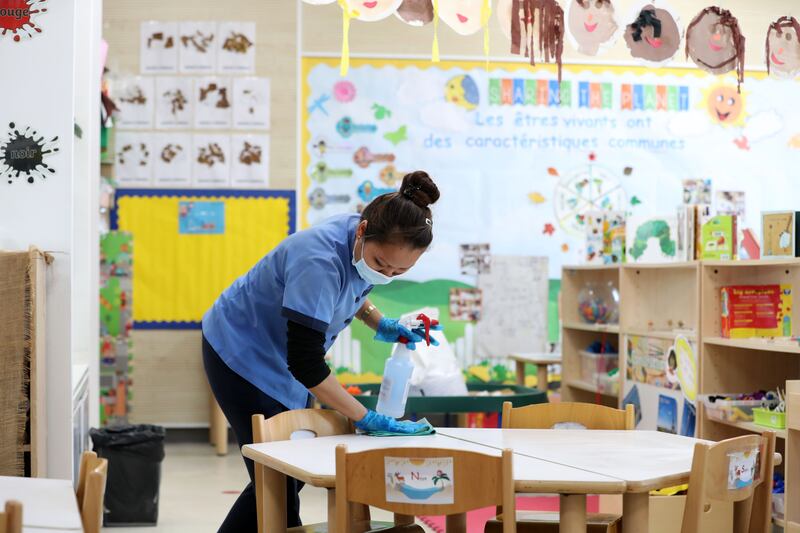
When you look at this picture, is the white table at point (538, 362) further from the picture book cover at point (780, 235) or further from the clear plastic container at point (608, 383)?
the picture book cover at point (780, 235)

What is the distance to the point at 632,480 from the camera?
2.12 meters

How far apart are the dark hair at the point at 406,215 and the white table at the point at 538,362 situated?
352cm

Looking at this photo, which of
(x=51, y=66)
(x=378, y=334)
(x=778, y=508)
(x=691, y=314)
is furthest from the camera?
(x=691, y=314)

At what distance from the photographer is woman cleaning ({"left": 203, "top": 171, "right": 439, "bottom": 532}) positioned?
2621 millimetres

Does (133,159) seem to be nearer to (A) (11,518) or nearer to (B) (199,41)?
(B) (199,41)

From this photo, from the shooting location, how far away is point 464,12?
15.8ft

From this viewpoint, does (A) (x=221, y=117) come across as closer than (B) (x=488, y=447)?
Result: No

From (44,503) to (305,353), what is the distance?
87 centimetres

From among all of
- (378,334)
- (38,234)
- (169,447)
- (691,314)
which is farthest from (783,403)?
(169,447)

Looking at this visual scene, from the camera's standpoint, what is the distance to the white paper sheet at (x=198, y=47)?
6.65m

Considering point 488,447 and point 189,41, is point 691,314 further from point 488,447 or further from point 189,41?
point 189,41

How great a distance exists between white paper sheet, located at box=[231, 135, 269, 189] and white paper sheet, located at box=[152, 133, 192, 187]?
0.30 m

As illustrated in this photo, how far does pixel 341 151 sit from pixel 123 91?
5.03ft

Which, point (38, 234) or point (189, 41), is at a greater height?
point (189, 41)
